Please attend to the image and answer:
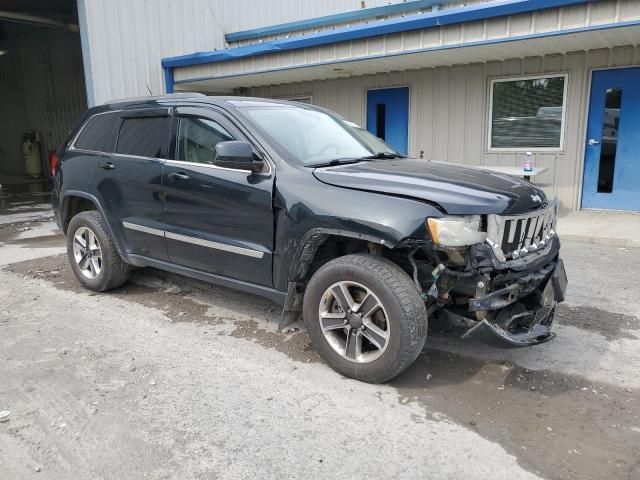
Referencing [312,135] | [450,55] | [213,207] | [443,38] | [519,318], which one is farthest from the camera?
[450,55]

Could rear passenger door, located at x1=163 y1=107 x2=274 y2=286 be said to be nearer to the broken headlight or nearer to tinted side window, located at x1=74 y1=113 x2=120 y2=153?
tinted side window, located at x1=74 y1=113 x2=120 y2=153

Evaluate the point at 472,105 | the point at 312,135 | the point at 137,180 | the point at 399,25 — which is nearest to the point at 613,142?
the point at 472,105

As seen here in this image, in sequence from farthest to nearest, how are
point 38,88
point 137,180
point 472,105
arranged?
1. point 38,88
2. point 472,105
3. point 137,180

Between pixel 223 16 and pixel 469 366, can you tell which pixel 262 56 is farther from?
pixel 469 366

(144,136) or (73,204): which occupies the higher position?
(144,136)

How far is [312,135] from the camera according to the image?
4.36 meters

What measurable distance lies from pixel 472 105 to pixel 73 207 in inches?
294

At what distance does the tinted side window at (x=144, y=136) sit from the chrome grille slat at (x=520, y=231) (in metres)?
2.91

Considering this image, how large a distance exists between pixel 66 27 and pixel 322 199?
51.1 feet

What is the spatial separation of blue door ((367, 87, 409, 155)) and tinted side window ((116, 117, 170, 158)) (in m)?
6.99

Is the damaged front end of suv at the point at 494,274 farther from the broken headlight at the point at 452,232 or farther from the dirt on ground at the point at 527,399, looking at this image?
the dirt on ground at the point at 527,399

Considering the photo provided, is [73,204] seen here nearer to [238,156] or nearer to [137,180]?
[137,180]

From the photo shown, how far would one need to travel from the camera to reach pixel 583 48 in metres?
8.54

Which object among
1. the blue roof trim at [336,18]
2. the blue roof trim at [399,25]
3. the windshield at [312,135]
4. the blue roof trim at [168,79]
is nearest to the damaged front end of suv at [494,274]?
the windshield at [312,135]
